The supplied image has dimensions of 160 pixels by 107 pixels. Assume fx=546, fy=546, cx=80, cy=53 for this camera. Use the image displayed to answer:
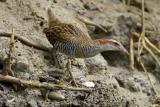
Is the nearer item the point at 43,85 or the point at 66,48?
the point at 43,85

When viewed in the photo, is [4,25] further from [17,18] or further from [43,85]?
[43,85]

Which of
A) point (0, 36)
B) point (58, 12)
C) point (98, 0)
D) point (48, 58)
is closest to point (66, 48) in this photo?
point (48, 58)

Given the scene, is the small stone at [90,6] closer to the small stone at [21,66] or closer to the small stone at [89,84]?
the small stone at [89,84]

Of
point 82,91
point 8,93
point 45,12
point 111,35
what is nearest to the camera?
point 8,93

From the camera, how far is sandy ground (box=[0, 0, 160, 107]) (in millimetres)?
4793

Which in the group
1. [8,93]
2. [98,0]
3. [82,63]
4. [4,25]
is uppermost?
[98,0]

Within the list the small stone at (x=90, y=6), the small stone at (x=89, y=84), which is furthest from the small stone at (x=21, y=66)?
the small stone at (x=90, y=6)

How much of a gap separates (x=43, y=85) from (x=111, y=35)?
69.7 inches

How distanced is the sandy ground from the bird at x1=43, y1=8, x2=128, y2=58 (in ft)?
0.56

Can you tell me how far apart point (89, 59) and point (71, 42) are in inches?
21.8

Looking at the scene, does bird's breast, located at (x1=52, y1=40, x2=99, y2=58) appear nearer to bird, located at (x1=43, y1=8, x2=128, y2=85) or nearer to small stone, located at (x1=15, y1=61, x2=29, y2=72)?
bird, located at (x1=43, y1=8, x2=128, y2=85)

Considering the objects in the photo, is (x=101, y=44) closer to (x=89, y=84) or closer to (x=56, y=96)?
(x=89, y=84)

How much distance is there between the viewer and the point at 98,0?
22.1ft

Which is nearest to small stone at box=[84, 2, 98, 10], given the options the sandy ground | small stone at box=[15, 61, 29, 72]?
the sandy ground
